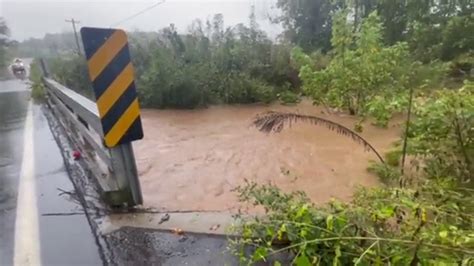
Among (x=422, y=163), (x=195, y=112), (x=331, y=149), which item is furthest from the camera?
(x=195, y=112)

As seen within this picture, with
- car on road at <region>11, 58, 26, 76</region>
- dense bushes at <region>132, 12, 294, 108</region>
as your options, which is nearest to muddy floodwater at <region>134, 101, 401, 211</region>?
dense bushes at <region>132, 12, 294, 108</region>

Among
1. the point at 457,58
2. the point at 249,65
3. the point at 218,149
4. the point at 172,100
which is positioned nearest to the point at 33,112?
the point at 172,100

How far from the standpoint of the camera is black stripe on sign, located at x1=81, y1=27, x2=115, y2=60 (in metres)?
2.64

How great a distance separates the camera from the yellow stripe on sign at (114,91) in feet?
9.12

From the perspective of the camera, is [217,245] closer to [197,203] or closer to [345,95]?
[197,203]

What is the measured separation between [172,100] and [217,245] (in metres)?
8.50

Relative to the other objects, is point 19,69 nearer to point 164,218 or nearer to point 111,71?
point 111,71

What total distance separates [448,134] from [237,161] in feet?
9.39

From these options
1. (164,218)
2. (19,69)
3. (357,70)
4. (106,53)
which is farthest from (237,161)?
(19,69)

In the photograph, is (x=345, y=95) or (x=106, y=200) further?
(x=345, y=95)

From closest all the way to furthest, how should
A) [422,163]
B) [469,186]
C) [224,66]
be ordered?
1. [469,186]
2. [422,163]
3. [224,66]

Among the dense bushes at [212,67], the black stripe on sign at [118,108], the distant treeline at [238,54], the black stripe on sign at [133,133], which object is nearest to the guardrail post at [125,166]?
the black stripe on sign at [133,133]

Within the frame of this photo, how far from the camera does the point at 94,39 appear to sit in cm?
266

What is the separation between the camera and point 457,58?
1221 centimetres
